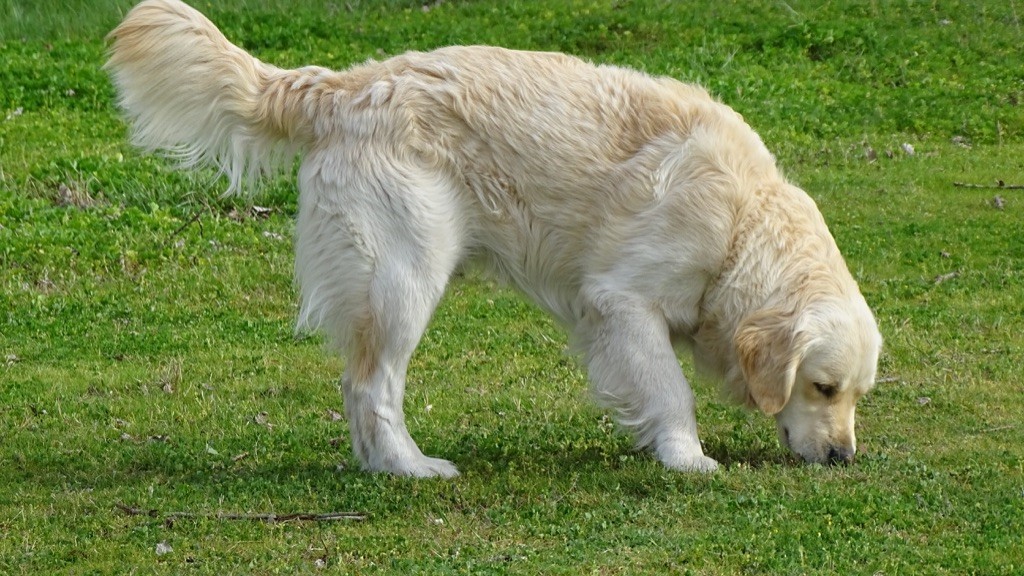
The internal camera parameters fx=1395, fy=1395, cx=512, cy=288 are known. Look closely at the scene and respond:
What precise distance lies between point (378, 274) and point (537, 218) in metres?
0.81

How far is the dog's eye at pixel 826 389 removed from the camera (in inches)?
245

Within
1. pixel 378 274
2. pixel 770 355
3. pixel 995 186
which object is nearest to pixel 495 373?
pixel 378 274

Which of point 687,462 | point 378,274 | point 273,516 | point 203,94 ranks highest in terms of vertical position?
point 203,94

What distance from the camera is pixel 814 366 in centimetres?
616

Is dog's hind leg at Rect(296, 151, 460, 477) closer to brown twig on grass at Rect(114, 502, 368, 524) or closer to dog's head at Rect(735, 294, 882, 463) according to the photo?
brown twig on grass at Rect(114, 502, 368, 524)

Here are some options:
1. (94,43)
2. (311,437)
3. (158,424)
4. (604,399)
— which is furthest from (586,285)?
(94,43)

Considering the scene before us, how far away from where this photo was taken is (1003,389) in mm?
7500

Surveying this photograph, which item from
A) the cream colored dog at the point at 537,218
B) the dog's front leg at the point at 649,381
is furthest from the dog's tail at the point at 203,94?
the dog's front leg at the point at 649,381

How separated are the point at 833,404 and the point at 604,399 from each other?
1.03 meters

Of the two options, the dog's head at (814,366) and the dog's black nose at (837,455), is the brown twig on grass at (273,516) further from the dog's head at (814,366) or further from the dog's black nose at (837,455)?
the dog's black nose at (837,455)

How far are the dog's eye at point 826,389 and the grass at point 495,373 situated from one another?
344 mm

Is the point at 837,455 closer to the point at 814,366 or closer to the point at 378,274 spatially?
the point at 814,366

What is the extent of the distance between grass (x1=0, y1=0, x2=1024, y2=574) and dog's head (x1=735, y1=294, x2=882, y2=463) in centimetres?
23

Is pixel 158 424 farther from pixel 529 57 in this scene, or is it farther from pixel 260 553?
pixel 529 57
